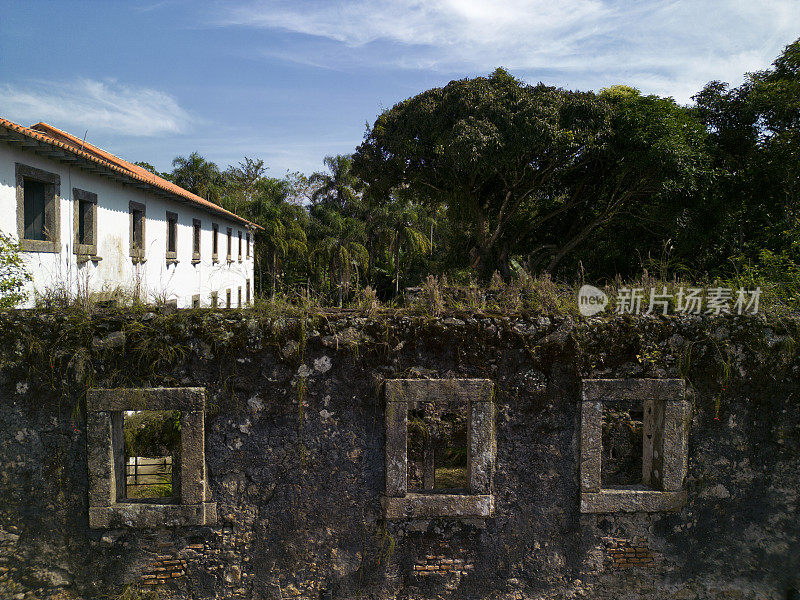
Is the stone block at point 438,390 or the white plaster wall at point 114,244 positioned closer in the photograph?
the stone block at point 438,390

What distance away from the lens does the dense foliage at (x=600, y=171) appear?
1461cm

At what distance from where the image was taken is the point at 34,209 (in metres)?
10.2

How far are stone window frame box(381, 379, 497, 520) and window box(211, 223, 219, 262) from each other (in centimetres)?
1871

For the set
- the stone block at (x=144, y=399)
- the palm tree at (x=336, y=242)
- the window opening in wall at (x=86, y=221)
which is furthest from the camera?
the palm tree at (x=336, y=242)

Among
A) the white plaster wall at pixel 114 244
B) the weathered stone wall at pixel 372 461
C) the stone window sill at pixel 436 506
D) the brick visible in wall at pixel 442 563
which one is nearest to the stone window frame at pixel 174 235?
the white plaster wall at pixel 114 244

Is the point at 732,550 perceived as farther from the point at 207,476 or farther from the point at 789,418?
the point at 207,476

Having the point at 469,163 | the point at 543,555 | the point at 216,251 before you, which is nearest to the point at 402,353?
the point at 543,555

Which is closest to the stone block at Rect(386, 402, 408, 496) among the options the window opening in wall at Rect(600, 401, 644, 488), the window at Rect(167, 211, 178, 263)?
the window opening in wall at Rect(600, 401, 644, 488)

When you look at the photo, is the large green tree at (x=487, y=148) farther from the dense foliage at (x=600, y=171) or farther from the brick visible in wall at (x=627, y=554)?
the brick visible in wall at (x=627, y=554)

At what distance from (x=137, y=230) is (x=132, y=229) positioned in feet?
1.19

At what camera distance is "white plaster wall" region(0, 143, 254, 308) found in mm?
9117

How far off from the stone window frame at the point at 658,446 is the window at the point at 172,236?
50.2 feet

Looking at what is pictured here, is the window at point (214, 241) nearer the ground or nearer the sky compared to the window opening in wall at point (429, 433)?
nearer the sky

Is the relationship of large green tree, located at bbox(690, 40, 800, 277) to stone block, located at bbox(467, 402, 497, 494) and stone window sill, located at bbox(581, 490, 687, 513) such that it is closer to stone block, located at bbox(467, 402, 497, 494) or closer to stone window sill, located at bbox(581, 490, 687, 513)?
stone window sill, located at bbox(581, 490, 687, 513)
